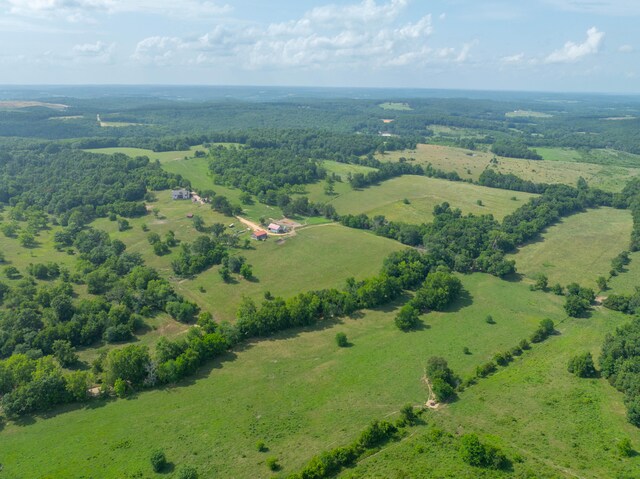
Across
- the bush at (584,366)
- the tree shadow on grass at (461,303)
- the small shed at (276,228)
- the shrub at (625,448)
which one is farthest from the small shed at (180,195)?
→ the shrub at (625,448)

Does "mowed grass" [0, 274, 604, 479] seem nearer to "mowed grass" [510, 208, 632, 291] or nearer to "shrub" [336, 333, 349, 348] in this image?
"shrub" [336, 333, 349, 348]

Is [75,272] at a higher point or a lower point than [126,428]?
higher

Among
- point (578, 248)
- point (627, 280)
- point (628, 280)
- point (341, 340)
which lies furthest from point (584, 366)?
point (578, 248)

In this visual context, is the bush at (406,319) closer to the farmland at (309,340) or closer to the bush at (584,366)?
the farmland at (309,340)

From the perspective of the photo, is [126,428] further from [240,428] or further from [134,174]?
[134,174]

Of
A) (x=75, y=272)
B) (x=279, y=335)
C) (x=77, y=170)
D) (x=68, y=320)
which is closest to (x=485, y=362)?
(x=279, y=335)

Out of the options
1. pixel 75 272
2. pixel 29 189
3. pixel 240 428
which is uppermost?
pixel 29 189
